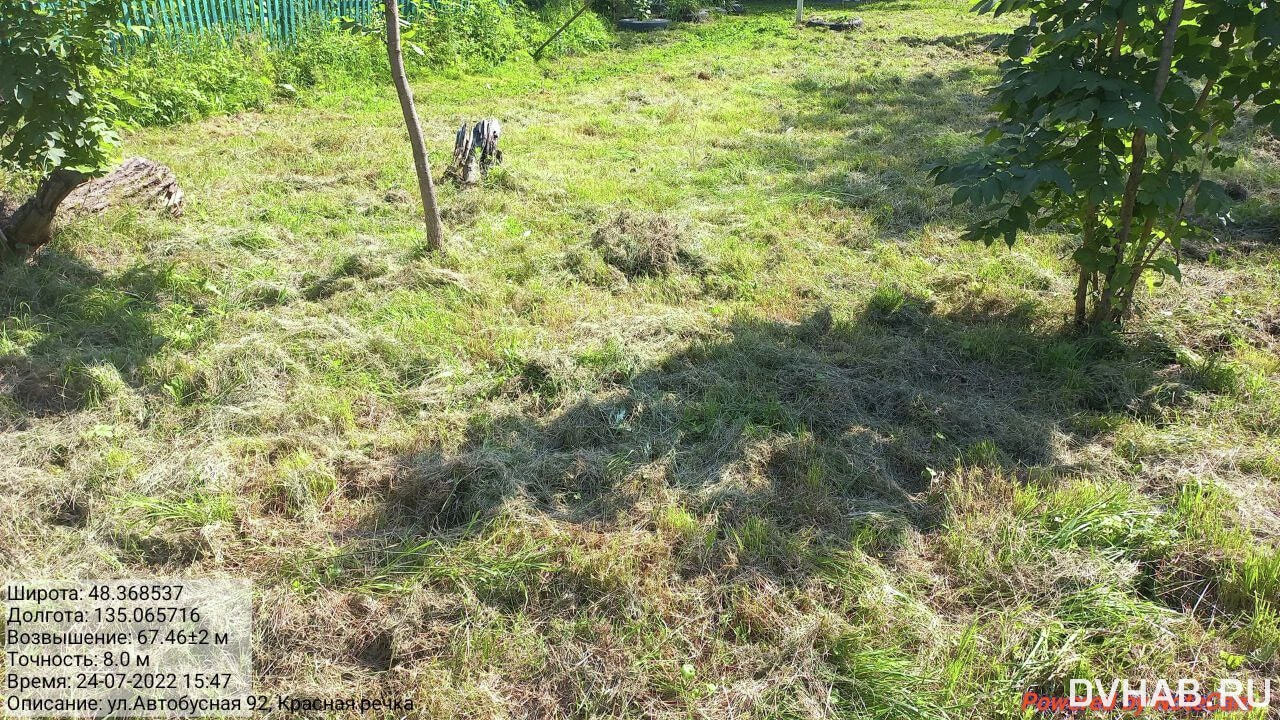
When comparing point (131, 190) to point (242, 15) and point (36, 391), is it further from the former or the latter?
point (242, 15)

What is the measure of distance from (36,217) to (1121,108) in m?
6.26

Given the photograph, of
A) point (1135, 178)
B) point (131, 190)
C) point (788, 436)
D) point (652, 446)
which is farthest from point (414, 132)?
point (1135, 178)

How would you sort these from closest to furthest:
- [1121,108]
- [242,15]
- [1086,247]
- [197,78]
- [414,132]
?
[1121,108] < [1086,247] < [414,132] < [197,78] < [242,15]

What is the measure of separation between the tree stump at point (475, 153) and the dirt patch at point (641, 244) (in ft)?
5.82

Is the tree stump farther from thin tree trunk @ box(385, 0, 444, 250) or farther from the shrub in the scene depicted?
the shrub

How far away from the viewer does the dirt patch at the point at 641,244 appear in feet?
17.1

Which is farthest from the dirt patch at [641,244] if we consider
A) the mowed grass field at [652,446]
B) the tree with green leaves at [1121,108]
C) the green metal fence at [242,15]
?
the green metal fence at [242,15]

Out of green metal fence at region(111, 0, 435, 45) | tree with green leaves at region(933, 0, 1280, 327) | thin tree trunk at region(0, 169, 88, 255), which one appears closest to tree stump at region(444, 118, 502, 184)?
green metal fence at region(111, 0, 435, 45)

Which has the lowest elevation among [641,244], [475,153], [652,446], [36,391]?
[652,446]

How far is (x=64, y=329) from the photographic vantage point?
4.16m

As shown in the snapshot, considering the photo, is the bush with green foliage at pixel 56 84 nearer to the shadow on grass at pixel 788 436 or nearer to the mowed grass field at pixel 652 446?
the mowed grass field at pixel 652 446

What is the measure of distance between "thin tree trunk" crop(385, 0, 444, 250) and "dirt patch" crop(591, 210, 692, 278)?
1168mm

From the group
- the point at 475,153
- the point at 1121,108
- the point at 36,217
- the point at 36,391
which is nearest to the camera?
the point at 1121,108

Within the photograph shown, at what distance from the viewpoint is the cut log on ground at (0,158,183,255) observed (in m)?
Result: 4.74
